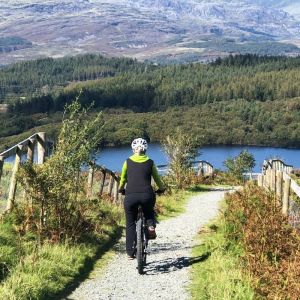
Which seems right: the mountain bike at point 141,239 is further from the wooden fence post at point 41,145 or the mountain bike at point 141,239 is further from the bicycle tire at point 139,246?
the wooden fence post at point 41,145

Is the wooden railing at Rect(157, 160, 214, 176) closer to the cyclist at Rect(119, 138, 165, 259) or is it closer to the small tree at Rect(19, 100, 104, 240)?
the small tree at Rect(19, 100, 104, 240)

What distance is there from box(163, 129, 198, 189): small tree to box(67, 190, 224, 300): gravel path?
15264mm

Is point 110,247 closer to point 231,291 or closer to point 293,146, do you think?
point 231,291

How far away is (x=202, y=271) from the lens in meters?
9.88

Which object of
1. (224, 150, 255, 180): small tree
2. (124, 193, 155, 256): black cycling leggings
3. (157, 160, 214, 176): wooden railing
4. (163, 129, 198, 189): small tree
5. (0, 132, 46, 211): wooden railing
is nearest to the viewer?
(124, 193, 155, 256): black cycling leggings

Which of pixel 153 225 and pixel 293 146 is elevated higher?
pixel 153 225

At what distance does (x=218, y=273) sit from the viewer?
29.0ft

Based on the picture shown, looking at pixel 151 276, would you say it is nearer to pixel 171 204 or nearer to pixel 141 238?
pixel 141 238

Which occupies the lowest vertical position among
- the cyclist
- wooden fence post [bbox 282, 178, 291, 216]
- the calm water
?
the calm water

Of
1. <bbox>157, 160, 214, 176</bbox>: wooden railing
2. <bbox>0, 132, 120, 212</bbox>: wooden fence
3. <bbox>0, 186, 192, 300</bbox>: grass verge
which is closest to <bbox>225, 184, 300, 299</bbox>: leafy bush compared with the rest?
<bbox>0, 186, 192, 300</bbox>: grass verge

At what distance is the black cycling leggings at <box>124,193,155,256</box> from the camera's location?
31.8ft

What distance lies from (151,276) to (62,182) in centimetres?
246

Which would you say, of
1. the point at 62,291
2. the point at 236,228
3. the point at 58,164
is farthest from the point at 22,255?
the point at 236,228

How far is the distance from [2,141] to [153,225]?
174358 millimetres
